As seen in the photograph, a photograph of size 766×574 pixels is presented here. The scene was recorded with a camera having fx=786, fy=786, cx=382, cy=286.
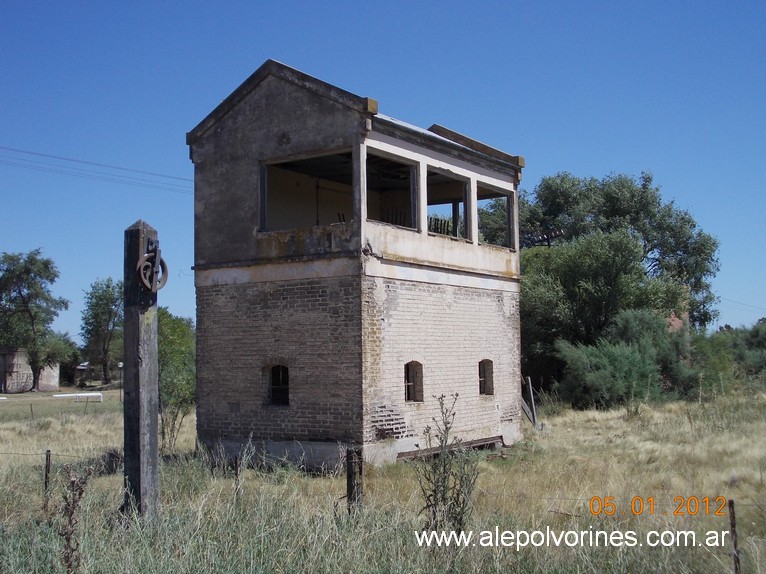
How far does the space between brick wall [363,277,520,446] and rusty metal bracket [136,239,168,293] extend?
23.8 ft

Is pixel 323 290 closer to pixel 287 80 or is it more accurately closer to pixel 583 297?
pixel 287 80

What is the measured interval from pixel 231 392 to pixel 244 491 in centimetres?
822

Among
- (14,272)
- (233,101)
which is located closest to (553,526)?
(233,101)

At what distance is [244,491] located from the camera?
8820 millimetres

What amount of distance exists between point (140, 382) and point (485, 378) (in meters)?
12.7

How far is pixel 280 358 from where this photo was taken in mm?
16297

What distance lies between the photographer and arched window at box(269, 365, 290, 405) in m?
16.5

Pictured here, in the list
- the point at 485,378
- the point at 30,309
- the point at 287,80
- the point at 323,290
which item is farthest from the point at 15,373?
the point at 323,290

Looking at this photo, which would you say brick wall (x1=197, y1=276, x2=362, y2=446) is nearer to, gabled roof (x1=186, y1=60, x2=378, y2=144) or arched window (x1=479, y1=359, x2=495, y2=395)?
gabled roof (x1=186, y1=60, x2=378, y2=144)

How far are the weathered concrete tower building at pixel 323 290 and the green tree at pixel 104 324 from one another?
5381 cm

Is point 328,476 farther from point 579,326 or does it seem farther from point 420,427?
point 579,326
